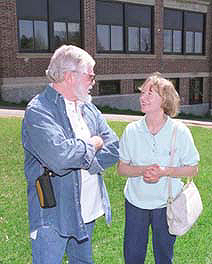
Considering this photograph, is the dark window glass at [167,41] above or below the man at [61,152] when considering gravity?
above

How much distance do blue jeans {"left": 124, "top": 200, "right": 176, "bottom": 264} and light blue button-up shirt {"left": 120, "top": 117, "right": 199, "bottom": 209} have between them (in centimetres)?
8

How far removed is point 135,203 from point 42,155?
113 centimetres

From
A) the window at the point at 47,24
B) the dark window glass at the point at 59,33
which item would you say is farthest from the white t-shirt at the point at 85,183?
the dark window glass at the point at 59,33

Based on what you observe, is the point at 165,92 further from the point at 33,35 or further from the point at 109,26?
the point at 109,26

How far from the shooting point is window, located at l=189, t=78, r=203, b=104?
88.5 feet

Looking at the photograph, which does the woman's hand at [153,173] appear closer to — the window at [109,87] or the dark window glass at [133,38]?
the window at [109,87]

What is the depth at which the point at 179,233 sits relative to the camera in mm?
3197

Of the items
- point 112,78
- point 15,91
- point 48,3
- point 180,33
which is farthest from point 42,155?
point 180,33

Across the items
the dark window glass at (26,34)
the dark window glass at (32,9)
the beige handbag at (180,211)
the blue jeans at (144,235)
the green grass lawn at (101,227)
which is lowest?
the green grass lawn at (101,227)

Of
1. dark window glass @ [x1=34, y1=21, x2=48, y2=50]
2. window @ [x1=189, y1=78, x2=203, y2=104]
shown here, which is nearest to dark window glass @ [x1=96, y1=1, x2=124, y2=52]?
dark window glass @ [x1=34, y1=21, x2=48, y2=50]

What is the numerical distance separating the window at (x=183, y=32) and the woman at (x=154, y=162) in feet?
72.8

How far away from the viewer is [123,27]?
22156 mm

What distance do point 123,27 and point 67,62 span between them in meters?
20.3

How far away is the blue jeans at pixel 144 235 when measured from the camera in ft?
11.0
